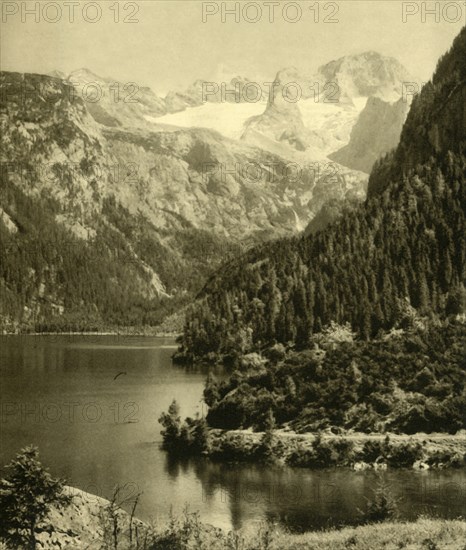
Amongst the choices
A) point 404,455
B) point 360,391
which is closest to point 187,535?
point 404,455

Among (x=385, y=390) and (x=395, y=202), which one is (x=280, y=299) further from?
(x=385, y=390)

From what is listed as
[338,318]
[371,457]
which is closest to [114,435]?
[371,457]

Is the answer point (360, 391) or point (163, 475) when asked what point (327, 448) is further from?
point (163, 475)

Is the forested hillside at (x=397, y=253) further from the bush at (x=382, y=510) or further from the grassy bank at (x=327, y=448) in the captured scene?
the bush at (x=382, y=510)

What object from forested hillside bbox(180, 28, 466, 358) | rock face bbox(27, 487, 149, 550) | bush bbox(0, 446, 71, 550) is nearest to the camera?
bush bbox(0, 446, 71, 550)

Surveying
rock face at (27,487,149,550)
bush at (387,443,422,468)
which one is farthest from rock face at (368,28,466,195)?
rock face at (27,487,149,550)
